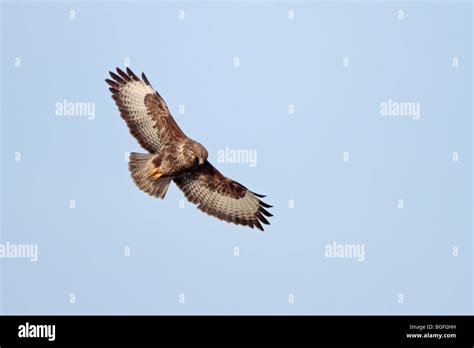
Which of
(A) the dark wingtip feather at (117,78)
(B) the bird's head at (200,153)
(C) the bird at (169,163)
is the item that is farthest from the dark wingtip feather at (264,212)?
(A) the dark wingtip feather at (117,78)

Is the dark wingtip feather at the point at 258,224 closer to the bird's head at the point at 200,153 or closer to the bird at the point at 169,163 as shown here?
the bird at the point at 169,163

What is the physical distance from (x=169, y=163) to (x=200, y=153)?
483 millimetres

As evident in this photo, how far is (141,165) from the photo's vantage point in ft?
33.8

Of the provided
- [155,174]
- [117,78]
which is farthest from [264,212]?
[117,78]

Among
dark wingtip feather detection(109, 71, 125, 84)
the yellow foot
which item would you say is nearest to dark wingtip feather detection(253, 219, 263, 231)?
the yellow foot

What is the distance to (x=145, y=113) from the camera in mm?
10250

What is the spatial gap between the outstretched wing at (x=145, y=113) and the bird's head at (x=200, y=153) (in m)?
0.37

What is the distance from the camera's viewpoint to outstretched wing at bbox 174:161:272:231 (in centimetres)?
1066

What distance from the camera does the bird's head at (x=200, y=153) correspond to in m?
9.68

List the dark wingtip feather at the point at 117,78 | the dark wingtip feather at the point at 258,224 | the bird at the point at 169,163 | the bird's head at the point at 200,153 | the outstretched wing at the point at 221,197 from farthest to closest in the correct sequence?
the dark wingtip feather at the point at 258,224 < the outstretched wing at the point at 221,197 < the dark wingtip feather at the point at 117,78 < the bird at the point at 169,163 < the bird's head at the point at 200,153

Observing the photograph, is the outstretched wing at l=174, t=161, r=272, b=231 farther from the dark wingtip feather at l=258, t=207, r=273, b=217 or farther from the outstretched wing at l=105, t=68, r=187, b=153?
the outstretched wing at l=105, t=68, r=187, b=153
